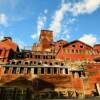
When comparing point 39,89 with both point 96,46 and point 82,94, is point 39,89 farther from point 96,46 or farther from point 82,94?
point 96,46

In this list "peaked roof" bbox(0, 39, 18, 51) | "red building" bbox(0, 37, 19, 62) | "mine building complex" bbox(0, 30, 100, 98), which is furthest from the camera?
"peaked roof" bbox(0, 39, 18, 51)

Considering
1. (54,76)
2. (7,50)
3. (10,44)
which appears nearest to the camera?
(54,76)

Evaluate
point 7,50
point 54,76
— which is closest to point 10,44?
point 7,50

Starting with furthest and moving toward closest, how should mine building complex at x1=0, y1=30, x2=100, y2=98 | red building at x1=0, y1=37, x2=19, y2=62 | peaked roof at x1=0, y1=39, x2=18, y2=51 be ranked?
peaked roof at x1=0, y1=39, x2=18, y2=51, red building at x1=0, y1=37, x2=19, y2=62, mine building complex at x1=0, y1=30, x2=100, y2=98

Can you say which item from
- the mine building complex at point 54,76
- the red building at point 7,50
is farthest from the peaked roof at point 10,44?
the mine building complex at point 54,76

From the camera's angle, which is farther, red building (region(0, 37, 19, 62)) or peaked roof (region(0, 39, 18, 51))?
peaked roof (region(0, 39, 18, 51))

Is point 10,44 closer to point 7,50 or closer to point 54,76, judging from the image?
point 7,50

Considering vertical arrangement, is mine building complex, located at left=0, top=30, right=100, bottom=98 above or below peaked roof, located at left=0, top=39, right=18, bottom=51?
below

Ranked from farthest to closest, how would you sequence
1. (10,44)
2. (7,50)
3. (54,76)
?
1. (10,44)
2. (7,50)
3. (54,76)

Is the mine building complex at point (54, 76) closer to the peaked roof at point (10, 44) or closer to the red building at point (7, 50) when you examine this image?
the red building at point (7, 50)

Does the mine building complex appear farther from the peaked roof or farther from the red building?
the peaked roof

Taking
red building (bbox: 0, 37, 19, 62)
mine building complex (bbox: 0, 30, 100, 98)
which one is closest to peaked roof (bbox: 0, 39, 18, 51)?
red building (bbox: 0, 37, 19, 62)

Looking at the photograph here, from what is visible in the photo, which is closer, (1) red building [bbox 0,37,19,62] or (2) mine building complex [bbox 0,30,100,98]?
(2) mine building complex [bbox 0,30,100,98]

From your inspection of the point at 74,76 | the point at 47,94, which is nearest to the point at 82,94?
the point at 74,76
